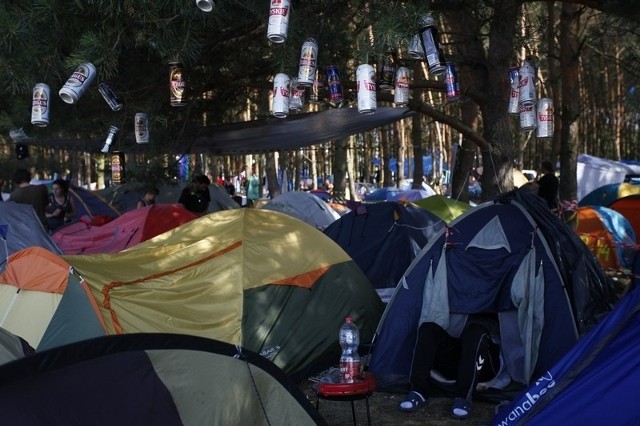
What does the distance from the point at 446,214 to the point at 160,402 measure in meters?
8.54

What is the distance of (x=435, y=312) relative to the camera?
578 cm

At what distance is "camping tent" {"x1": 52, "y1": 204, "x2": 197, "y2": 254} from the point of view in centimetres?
1084

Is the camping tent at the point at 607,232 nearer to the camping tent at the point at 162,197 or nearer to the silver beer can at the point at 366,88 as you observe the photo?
the silver beer can at the point at 366,88

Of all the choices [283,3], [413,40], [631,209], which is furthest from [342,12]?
[631,209]

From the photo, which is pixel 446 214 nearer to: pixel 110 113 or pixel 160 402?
pixel 110 113

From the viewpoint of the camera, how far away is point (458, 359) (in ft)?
19.4

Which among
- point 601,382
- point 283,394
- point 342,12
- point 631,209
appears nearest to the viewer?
point 283,394

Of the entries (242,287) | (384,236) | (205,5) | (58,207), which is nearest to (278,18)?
(205,5)

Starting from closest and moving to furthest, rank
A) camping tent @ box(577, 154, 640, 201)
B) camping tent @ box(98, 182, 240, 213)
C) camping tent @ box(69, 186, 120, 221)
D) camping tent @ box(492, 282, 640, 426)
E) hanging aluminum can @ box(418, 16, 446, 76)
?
1. camping tent @ box(492, 282, 640, 426)
2. hanging aluminum can @ box(418, 16, 446, 76)
3. camping tent @ box(69, 186, 120, 221)
4. camping tent @ box(98, 182, 240, 213)
5. camping tent @ box(577, 154, 640, 201)

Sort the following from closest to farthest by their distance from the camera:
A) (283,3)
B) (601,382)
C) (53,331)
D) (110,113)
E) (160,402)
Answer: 1. (160,402)
2. (601,382)
3. (283,3)
4. (53,331)
5. (110,113)

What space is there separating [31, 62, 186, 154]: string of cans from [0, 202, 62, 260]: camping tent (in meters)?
3.14

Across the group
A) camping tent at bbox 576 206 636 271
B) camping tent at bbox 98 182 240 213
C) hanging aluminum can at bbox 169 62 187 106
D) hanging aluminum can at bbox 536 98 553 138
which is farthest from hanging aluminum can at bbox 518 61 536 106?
camping tent at bbox 98 182 240 213

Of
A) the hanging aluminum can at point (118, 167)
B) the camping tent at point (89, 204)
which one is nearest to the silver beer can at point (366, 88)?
the hanging aluminum can at point (118, 167)

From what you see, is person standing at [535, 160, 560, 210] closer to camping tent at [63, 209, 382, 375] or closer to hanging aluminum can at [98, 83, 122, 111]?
camping tent at [63, 209, 382, 375]
